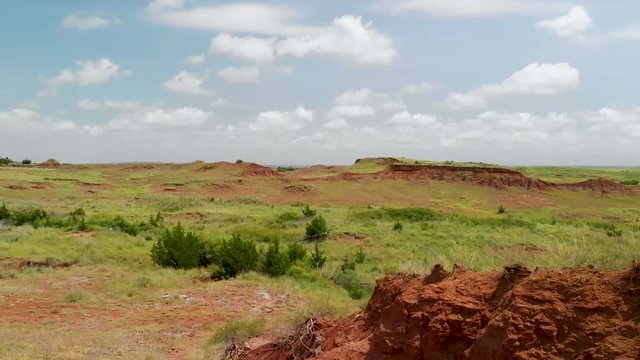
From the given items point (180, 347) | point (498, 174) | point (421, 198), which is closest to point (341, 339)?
point (180, 347)

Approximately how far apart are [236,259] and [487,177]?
52.0 metres

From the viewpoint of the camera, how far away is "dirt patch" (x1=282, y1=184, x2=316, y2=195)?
5859 centimetres

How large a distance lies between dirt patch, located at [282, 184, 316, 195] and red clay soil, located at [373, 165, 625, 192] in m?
11.8

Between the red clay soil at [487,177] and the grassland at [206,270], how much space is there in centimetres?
784

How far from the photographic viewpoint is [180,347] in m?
12.0

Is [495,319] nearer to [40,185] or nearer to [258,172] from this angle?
[40,185]

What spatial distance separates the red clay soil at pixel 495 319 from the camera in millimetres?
5027

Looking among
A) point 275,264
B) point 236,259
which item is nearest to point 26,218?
point 236,259

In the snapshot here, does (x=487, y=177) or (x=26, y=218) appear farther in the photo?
(x=487, y=177)

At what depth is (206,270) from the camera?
20312 mm

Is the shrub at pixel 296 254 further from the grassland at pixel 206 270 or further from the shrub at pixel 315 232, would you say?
the shrub at pixel 315 232

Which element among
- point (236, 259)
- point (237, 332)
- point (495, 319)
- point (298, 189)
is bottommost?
point (237, 332)

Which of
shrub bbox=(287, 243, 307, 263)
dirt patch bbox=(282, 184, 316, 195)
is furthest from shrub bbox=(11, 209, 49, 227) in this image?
dirt patch bbox=(282, 184, 316, 195)

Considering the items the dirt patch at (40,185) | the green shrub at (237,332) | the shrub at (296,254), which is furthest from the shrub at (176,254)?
the dirt patch at (40,185)
